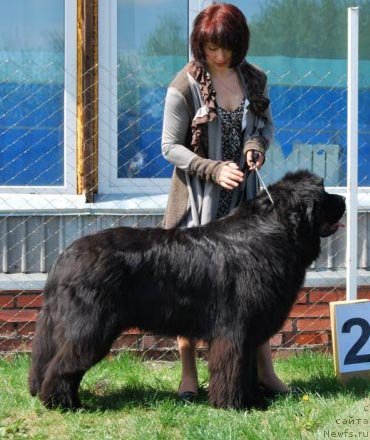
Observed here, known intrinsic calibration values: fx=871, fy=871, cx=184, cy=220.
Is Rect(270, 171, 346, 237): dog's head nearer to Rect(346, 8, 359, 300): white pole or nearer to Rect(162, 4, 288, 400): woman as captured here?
Rect(162, 4, 288, 400): woman

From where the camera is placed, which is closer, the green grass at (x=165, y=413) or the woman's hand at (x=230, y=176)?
the green grass at (x=165, y=413)

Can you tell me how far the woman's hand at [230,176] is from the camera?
471cm

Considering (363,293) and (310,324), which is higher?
(363,293)

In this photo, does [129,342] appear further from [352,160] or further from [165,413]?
[352,160]

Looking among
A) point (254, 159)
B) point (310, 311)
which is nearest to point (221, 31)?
point (254, 159)

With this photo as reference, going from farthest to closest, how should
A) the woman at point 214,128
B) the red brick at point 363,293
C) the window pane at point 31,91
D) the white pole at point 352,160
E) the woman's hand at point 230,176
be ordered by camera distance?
the red brick at point 363,293 < the window pane at point 31,91 < the white pole at point 352,160 < the woman at point 214,128 < the woman's hand at point 230,176

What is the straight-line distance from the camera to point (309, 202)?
4.67m

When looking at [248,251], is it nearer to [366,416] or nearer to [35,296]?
[366,416]

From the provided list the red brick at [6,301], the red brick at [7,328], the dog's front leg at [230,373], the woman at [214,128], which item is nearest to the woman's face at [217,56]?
the woman at [214,128]

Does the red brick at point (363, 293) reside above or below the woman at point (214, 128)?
below

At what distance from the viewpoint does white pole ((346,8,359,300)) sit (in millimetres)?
5516

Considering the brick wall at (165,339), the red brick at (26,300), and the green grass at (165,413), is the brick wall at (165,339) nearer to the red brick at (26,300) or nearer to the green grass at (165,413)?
the red brick at (26,300)

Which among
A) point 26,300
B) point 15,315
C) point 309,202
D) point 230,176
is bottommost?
point 15,315

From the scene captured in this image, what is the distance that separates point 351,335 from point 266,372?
58 centimetres
